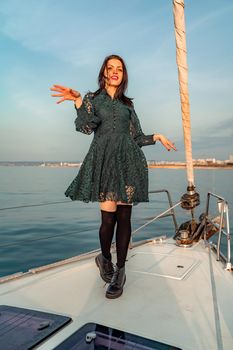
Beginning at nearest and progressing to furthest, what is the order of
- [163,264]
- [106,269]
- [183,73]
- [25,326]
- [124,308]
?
[25,326] < [124,308] < [106,269] < [163,264] < [183,73]

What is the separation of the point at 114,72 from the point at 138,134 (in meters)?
0.50

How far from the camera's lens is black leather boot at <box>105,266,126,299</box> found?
2.16m

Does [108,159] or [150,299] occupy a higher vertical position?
[108,159]

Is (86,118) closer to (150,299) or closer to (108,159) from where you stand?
(108,159)

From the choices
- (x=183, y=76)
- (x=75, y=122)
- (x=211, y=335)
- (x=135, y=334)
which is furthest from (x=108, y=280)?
(x=183, y=76)

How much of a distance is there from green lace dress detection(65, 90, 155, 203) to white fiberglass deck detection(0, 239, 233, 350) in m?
0.65

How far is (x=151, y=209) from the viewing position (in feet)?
48.7

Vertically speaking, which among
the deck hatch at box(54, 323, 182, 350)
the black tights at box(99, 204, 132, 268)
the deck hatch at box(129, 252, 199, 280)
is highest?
the black tights at box(99, 204, 132, 268)

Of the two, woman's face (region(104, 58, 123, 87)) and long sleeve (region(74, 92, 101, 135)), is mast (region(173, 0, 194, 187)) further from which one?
long sleeve (region(74, 92, 101, 135))

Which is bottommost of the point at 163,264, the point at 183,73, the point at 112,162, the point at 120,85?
the point at 163,264

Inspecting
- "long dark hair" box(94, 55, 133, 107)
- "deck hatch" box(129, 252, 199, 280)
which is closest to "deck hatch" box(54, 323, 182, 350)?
"deck hatch" box(129, 252, 199, 280)

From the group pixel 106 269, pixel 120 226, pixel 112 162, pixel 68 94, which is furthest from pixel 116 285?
pixel 68 94

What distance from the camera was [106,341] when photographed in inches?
61.4

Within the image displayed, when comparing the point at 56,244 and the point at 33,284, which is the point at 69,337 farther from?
the point at 56,244
